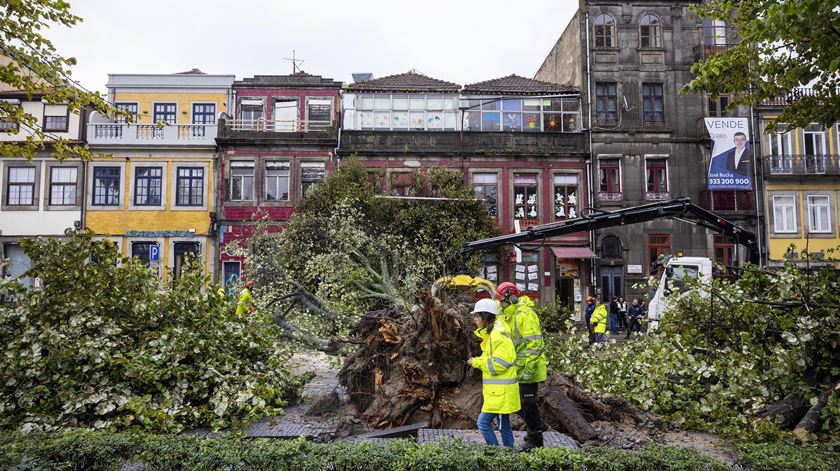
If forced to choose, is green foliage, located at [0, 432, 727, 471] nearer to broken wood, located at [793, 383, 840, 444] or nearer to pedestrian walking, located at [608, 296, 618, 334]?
broken wood, located at [793, 383, 840, 444]

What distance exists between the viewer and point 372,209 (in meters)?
26.1

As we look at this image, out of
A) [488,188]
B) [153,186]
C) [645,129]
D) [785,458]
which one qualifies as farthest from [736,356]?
[153,186]

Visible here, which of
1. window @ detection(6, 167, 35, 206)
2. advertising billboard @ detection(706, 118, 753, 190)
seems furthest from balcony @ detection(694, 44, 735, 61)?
window @ detection(6, 167, 35, 206)

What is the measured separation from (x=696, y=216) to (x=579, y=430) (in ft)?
32.6

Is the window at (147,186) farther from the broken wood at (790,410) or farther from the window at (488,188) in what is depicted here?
the broken wood at (790,410)

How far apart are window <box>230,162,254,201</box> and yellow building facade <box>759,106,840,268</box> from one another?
25.8 metres

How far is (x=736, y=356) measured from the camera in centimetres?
892

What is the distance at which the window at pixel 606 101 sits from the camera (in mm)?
30453

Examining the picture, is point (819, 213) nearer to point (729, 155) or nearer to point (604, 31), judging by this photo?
point (729, 155)

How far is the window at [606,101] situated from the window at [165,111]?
21.5 m

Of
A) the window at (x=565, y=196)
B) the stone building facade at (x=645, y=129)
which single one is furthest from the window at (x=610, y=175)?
the window at (x=565, y=196)

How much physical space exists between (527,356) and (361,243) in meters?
13.3

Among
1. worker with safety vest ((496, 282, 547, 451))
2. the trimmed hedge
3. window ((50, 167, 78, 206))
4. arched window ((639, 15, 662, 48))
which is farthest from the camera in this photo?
arched window ((639, 15, 662, 48))

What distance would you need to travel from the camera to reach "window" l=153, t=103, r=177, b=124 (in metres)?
30.1
